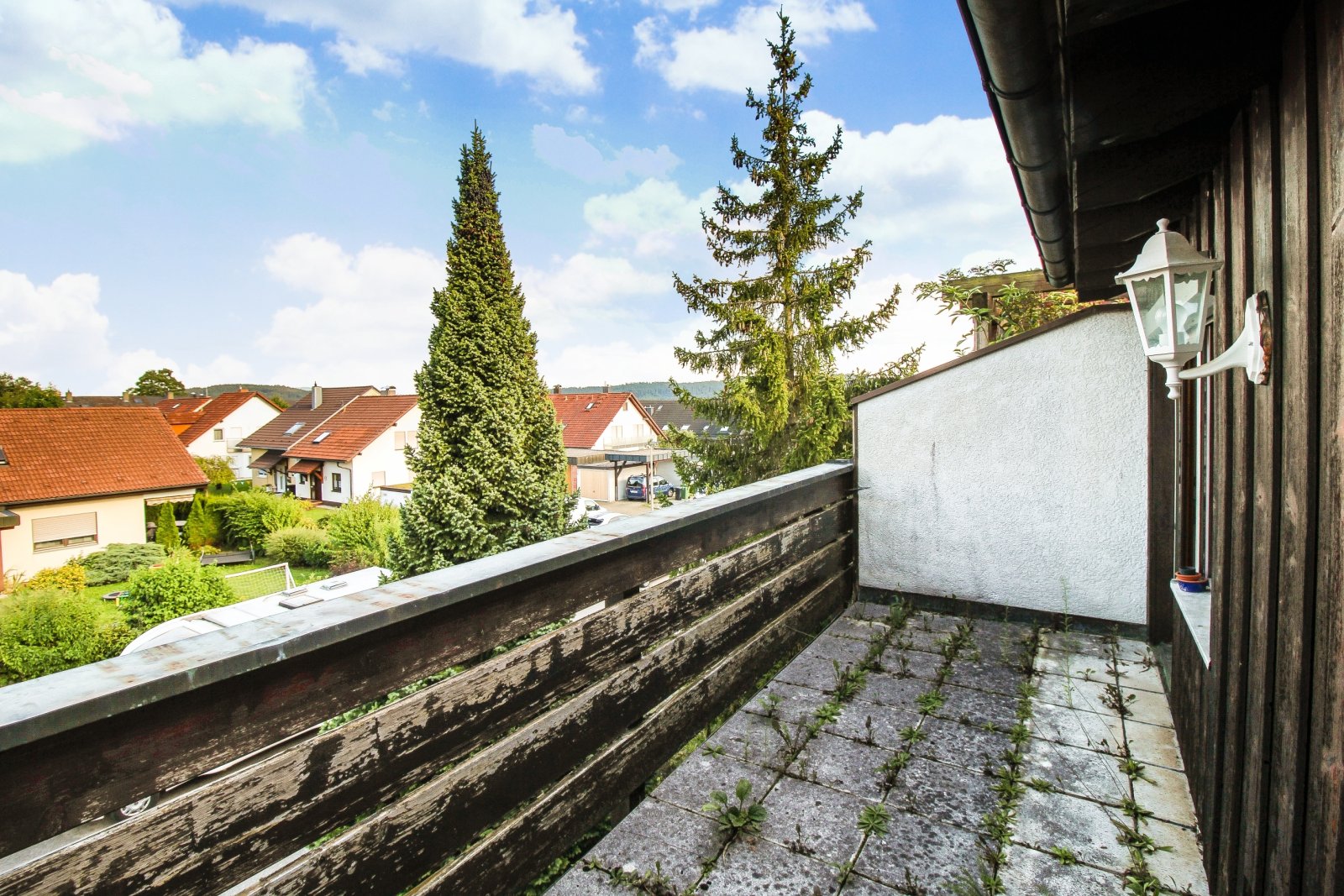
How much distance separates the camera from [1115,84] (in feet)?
4.50

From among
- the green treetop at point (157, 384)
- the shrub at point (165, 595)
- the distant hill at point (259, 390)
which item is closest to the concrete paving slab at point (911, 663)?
the shrub at point (165, 595)

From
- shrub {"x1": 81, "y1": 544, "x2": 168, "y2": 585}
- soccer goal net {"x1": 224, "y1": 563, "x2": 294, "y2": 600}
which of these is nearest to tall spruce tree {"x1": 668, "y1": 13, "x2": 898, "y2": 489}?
soccer goal net {"x1": 224, "y1": 563, "x2": 294, "y2": 600}

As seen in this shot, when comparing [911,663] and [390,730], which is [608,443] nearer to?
[911,663]

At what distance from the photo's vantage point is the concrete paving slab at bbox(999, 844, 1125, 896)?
162 centimetres

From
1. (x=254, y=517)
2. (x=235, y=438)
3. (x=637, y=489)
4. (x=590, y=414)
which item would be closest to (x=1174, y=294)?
(x=254, y=517)

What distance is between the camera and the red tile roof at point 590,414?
101 feet

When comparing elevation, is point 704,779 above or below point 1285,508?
below

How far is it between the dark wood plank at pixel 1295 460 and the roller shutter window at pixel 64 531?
77.1 ft

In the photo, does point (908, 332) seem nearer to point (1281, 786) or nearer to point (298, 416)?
point (1281, 786)

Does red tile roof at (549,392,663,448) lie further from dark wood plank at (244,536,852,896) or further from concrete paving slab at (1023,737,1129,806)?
concrete paving slab at (1023,737,1129,806)

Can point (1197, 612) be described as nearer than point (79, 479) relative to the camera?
Yes

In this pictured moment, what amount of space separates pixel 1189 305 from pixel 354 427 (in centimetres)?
3113

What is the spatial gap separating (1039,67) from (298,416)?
126 ft

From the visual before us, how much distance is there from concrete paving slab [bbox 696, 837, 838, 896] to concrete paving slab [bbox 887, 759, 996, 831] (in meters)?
0.41
